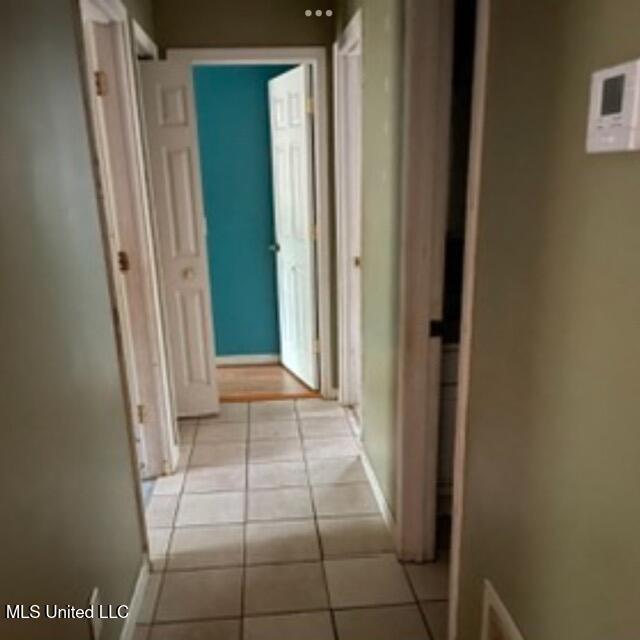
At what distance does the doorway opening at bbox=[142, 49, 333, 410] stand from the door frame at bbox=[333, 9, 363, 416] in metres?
0.11

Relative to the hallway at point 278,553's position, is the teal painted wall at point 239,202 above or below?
above

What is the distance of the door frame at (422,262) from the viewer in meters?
1.72

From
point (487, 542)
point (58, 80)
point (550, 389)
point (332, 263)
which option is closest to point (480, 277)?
point (550, 389)

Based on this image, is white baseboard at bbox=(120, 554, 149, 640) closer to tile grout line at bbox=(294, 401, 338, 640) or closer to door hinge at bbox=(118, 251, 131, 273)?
tile grout line at bbox=(294, 401, 338, 640)

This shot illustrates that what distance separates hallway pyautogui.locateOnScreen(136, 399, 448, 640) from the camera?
6.19ft

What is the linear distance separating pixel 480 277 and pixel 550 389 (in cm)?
36

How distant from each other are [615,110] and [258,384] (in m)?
3.50

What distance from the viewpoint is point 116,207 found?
8.09ft

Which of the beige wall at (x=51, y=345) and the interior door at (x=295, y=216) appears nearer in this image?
the beige wall at (x=51, y=345)

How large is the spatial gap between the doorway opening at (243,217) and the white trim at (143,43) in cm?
8

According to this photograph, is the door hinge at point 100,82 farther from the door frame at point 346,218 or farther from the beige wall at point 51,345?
the door frame at point 346,218

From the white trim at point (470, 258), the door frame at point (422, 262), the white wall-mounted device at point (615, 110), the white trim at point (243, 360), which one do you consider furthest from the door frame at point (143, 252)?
the white wall-mounted device at point (615, 110)

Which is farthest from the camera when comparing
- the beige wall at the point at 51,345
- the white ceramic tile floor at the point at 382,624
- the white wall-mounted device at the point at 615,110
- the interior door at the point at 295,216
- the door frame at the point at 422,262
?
the interior door at the point at 295,216

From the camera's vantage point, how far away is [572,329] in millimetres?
934
